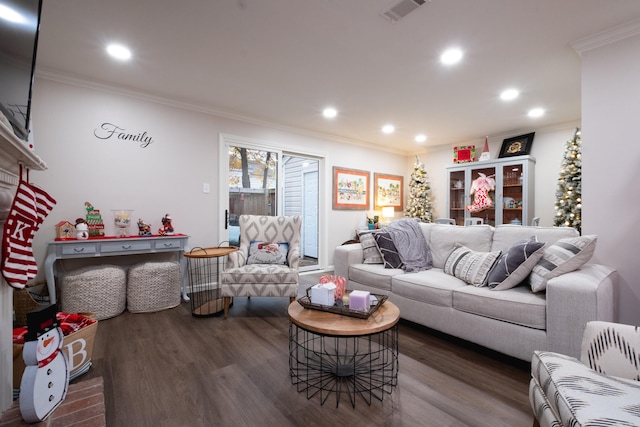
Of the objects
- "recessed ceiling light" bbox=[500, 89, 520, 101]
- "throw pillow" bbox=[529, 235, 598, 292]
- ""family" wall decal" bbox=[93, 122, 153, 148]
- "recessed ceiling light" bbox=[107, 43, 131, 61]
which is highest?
"recessed ceiling light" bbox=[500, 89, 520, 101]

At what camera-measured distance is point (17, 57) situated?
1140mm

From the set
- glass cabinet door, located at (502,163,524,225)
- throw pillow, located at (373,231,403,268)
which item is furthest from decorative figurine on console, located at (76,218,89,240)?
glass cabinet door, located at (502,163,524,225)

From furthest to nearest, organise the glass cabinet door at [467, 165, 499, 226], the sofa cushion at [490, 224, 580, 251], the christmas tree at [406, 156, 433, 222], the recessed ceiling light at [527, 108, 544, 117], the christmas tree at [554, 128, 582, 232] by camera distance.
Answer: the christmas tree at [406, 156, 433, 222], the glass cabinet door at [467, 165, 499, 226], the recessed ceiling light at [527, 108, 544, 117], the christmas tree at [554, 128, 582, 232], the sofa cushion at [490, 224, 580, 251]

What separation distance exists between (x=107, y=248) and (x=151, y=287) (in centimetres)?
56

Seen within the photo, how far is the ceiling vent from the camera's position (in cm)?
191

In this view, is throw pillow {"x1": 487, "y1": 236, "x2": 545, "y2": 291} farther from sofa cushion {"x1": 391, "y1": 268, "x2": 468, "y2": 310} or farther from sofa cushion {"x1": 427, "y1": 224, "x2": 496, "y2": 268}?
sofa cushion {"x1": 427, "y1": 224, "x2": 496, "y2": 268}

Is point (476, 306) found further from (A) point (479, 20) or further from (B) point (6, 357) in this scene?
(B) point (6, 357)

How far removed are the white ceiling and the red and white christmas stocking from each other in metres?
1.50

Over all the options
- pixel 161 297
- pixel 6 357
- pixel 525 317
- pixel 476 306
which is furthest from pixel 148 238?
pixel 525 317

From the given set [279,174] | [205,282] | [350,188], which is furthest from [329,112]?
[205,282]

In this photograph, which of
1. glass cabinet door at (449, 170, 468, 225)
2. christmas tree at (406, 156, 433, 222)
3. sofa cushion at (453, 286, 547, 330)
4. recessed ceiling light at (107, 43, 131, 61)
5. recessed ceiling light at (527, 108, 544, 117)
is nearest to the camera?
sofa cushion at (453, 286, 547, 330)

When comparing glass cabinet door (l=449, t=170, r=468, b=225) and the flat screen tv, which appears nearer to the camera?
the flat screen tv

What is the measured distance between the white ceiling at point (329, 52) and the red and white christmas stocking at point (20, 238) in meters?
1.50

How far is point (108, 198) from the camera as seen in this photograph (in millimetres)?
3166
